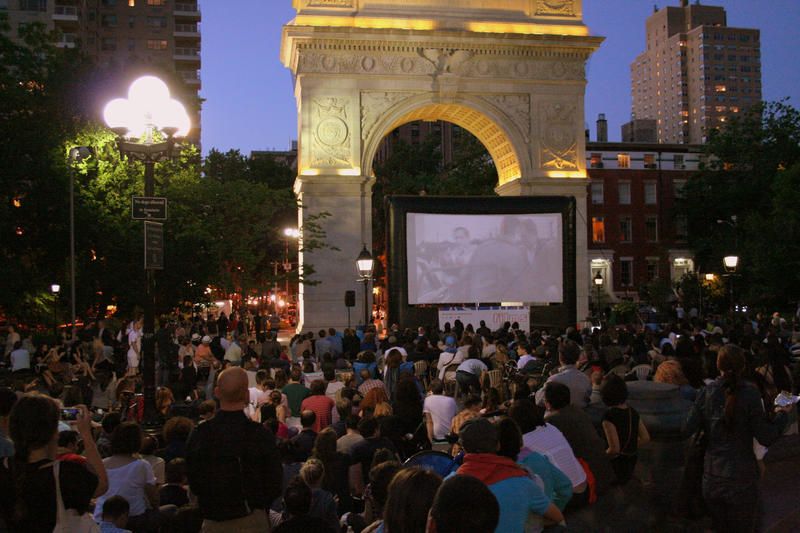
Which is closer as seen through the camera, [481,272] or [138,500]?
[138,500]

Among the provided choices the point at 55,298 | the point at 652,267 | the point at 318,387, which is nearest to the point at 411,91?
the point at 55,298

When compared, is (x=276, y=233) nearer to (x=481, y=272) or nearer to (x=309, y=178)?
(x=309, y=178)

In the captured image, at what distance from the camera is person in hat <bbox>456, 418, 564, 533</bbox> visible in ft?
14.7

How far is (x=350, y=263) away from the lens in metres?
34.6

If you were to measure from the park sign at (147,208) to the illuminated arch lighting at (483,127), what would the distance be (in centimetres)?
2490

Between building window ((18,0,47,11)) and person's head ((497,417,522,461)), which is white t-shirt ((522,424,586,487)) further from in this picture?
building window ((18,0,47,11))

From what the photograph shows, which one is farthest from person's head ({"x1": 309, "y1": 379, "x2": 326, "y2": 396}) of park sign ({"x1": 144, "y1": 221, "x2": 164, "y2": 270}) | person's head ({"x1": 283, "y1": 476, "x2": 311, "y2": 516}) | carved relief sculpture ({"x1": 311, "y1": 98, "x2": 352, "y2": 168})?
carved relief sculpture ({"x1": 311, "y1": 98, "x2": 352, "y2": 168})

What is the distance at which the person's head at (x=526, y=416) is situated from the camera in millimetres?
6098

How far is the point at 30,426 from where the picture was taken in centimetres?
484

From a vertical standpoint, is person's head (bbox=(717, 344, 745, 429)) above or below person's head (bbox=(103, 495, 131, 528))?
above

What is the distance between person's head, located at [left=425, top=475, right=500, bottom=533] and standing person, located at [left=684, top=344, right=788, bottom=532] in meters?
3.66

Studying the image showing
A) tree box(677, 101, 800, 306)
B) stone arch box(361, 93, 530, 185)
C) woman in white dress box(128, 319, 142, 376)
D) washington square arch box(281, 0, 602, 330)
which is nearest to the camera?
woman in white dress box(128, 319, 142, 376)

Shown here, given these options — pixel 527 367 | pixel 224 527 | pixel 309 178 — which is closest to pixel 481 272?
pixel 309 178

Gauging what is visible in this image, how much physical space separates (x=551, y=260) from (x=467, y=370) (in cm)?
1905
